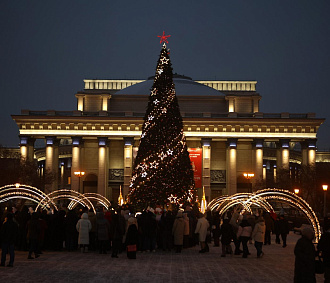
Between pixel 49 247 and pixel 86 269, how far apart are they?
777cm

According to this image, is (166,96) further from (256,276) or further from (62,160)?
(62,160)

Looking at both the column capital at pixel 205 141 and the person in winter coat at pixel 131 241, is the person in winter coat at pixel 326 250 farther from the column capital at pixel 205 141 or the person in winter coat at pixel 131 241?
the column capital at pixel 205 141

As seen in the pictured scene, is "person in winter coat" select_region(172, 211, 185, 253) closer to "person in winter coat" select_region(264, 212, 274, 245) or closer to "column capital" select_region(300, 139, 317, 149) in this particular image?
"person in winter coat" select_region(264, 212, 274, 245)

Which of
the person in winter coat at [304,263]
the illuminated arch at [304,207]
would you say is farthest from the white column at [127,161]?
the person in winter coat at [304,263]

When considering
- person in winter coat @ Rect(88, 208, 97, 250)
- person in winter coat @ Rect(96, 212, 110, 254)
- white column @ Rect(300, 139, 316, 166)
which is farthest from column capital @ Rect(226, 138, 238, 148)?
person in winter coat @ Rect(96, 212, 110, 254)

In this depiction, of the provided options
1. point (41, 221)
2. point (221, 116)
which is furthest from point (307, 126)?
point (41, 221)

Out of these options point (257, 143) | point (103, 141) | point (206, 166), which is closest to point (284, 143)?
point (257, 143)

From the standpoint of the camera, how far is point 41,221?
23797mm

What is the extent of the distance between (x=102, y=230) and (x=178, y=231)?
11.0 feet

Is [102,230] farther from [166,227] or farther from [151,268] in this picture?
[151,268]

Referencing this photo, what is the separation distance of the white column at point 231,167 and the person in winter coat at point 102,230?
58736 millimetres

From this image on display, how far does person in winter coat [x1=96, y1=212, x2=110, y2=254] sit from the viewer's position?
25406mm

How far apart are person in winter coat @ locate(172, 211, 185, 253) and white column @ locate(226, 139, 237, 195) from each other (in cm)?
5725

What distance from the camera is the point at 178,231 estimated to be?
86.8ft
